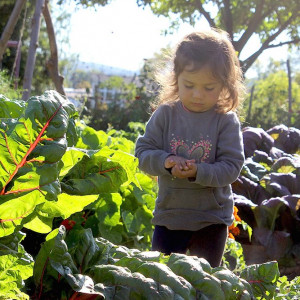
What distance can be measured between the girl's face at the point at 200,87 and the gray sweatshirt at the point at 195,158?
11 cm

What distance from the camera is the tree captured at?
12.6m

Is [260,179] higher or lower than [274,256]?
higher

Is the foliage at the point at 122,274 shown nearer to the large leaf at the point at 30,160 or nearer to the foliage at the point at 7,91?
the large leaf at the point at 30,160

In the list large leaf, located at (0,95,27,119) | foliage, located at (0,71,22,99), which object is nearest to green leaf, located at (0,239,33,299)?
large leaf, located at (0,95,27,119)

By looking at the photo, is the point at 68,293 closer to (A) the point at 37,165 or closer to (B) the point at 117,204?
(A) the point at 37,165

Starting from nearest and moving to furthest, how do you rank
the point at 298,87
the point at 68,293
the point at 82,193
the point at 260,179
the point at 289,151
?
the point at 68,293
the point at 82,193
the point at 260,179
the point at 289,151
the point at 298,87

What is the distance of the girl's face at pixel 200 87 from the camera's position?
2301mm

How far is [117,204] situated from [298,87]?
1642 cm

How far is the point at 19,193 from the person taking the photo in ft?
3.37

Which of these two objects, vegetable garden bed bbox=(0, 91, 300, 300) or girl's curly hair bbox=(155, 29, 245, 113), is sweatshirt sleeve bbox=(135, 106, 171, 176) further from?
vegetable garden bed bbox=(0, 91, 300, 300)

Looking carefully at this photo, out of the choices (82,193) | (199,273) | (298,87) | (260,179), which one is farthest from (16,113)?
(298,87)

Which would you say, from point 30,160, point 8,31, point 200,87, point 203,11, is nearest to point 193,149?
point 200,87

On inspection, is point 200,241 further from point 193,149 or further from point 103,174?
point 103,174

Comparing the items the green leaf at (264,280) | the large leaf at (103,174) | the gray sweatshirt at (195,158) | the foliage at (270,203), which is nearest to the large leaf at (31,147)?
the large leaf at (103,174)
